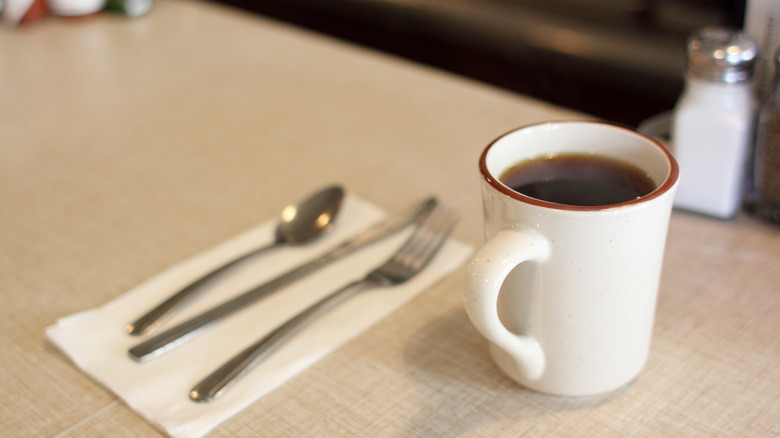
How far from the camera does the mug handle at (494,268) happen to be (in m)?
0.37

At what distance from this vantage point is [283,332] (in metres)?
0.49

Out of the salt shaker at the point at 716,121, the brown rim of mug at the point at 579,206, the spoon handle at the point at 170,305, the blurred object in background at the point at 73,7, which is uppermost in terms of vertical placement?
the blurred object in background at the point at 73,7

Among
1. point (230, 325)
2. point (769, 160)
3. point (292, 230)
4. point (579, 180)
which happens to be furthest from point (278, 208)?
point (769, 160)

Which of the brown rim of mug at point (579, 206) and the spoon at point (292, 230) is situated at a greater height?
the brown rim of mug at point (579, 206)

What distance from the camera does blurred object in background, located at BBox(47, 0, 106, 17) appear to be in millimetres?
1090

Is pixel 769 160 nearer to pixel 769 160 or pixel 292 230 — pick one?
pixel 769 160

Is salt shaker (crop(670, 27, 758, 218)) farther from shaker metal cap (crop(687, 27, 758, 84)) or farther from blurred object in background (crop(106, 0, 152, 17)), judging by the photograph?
blurred object in background (crop(106, 0, 152, 17))

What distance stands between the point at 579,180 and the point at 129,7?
2.95 ft

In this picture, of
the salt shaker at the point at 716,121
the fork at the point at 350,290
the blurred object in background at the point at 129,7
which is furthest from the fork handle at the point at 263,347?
the blurred object in background at the point at 129,7

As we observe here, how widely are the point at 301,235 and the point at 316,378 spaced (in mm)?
158

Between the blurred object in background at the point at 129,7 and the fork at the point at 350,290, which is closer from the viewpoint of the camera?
the fork at the point at 350,290

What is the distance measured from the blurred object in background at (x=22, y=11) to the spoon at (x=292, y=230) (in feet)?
2.28

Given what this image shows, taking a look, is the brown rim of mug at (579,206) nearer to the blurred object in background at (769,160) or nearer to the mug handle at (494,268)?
the mug handle at (494,268)

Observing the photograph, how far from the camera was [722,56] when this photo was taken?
56cm
